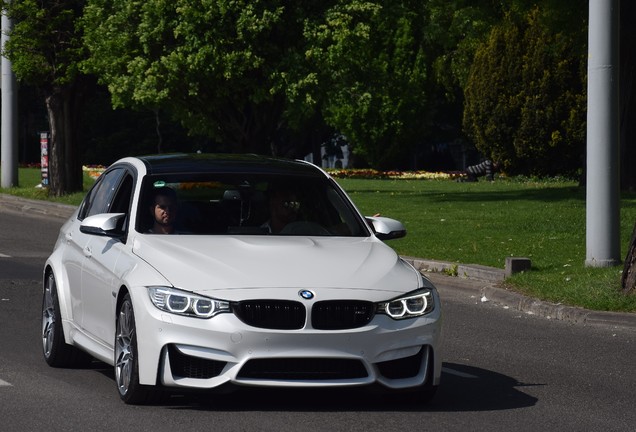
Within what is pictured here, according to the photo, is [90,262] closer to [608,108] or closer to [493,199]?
[608,108]

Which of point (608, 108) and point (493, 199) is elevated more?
point (608, 108)

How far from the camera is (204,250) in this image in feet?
29.9

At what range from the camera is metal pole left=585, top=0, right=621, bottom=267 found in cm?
1689

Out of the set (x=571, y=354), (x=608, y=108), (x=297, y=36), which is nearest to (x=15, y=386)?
(x=571, y=354)

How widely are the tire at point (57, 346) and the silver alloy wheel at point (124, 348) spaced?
58.8 inches

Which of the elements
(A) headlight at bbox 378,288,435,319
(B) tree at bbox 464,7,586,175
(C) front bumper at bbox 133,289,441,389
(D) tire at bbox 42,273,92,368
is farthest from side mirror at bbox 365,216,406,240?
(B) tree at bbox 464,7,586,175

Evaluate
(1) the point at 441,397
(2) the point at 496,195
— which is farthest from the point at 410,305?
(2) the point at 496,195

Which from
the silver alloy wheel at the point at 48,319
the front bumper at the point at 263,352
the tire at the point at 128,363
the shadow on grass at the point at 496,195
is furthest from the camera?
the shadow on grass at the point at 496,195

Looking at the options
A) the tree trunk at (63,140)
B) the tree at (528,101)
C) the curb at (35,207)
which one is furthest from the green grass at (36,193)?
the tree at (528,101)

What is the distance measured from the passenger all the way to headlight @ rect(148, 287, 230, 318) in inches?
42.1

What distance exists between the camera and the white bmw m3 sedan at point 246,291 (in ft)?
27.8

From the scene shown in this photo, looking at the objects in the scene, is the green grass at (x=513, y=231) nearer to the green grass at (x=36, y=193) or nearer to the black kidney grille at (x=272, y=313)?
the green grass at (x=36, y=193)

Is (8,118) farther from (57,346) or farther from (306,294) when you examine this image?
(306,294)

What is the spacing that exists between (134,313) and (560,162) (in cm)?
4294
